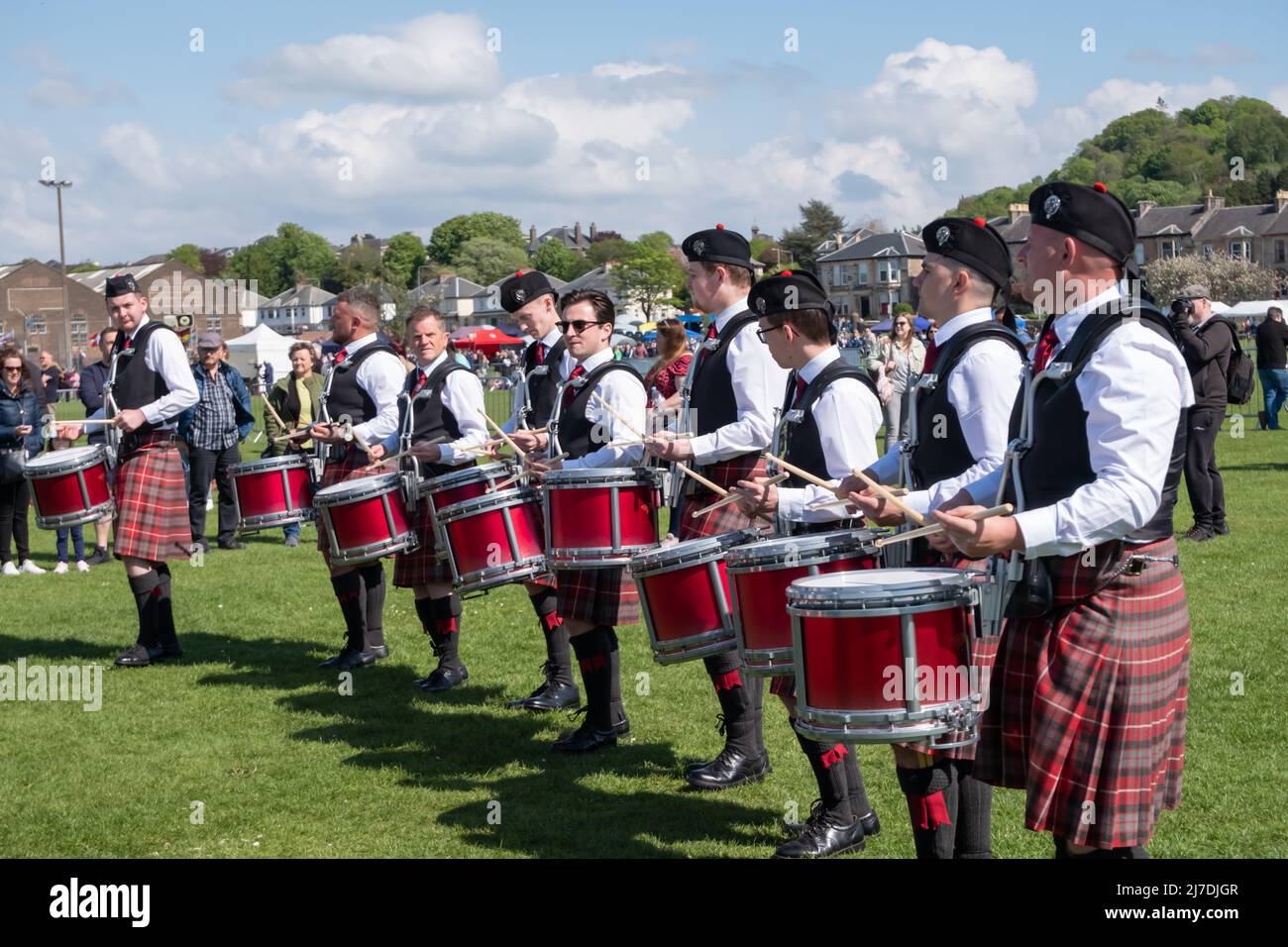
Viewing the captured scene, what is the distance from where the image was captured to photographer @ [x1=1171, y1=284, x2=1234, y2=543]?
997 centimetres

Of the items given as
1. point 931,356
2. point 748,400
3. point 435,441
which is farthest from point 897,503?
point 435,441

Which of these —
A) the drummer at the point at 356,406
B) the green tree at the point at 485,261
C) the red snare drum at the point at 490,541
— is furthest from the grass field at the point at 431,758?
the green tree at the point at 485,261

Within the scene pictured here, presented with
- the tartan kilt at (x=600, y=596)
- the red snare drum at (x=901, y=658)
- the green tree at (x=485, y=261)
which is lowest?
the tartan kilt at (x=600, y=596)

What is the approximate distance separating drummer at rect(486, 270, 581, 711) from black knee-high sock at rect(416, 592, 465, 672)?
0.56 meters

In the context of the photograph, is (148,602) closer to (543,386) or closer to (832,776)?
(543,386)

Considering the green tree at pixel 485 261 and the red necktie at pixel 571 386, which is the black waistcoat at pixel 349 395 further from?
the green tree at pixel 485 261

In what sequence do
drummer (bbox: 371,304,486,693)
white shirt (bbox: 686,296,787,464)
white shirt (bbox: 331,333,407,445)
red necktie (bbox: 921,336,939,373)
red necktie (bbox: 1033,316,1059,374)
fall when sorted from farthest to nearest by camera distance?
1. white shirt (bbox: 331,333,407,445)
2. drummer (bbox: 371,304,486,693)
3. white shirt (bbox: 686,296,787,464)
4. red necktie (bbox: 921,336,939,373)
5. red necktie (bbox: 1033,316,1059,374)

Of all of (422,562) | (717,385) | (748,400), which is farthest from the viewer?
(422,562)

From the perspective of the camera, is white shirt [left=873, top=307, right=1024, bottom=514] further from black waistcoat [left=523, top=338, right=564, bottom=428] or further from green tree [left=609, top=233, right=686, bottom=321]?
green tree [left=609, top=233, right=686, bottom=321]

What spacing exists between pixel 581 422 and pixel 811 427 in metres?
1.77

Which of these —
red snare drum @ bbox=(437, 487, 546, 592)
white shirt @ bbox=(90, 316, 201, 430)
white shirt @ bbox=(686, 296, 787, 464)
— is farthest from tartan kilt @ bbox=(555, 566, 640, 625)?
white shirt @ bbox=(90, 316, 201, 430)

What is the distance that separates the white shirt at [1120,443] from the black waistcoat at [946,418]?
2.28 feet

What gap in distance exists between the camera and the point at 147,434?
730 cm

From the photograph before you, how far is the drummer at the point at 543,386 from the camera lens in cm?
639
